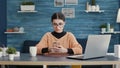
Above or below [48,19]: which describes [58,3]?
above

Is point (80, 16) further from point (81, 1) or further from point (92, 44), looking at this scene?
point (92, 44)

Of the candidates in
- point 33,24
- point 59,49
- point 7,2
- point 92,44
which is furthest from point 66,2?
point 92,44

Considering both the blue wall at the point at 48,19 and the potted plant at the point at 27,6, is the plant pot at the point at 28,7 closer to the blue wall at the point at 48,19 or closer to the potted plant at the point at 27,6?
the potted plant at the point at 27,6

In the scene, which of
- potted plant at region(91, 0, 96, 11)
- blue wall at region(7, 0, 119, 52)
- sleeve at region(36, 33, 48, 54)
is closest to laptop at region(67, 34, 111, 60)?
sleeve at region(36, 33, 48, 54)

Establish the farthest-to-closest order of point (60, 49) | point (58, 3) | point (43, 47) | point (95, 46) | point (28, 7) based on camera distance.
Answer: point (58, 3) → point (28, 7) → point (43, 47) → point (60, 49) → point (95, 46)

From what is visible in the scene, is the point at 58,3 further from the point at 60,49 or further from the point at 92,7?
the point at 60,49

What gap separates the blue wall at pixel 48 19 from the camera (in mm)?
5770

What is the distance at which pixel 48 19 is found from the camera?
5.79 m

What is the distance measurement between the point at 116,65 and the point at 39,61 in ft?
2.36

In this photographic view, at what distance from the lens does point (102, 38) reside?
251cm

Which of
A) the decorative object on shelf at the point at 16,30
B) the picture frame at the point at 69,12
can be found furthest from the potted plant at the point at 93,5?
the decorative object on shelf at the point at 16,30

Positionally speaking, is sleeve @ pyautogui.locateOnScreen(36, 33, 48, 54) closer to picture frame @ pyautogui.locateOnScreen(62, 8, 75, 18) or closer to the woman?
the woman

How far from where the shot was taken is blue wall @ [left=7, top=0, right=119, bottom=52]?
5770 mm

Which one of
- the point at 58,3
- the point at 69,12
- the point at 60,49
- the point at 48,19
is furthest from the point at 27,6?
the point at 60,49
